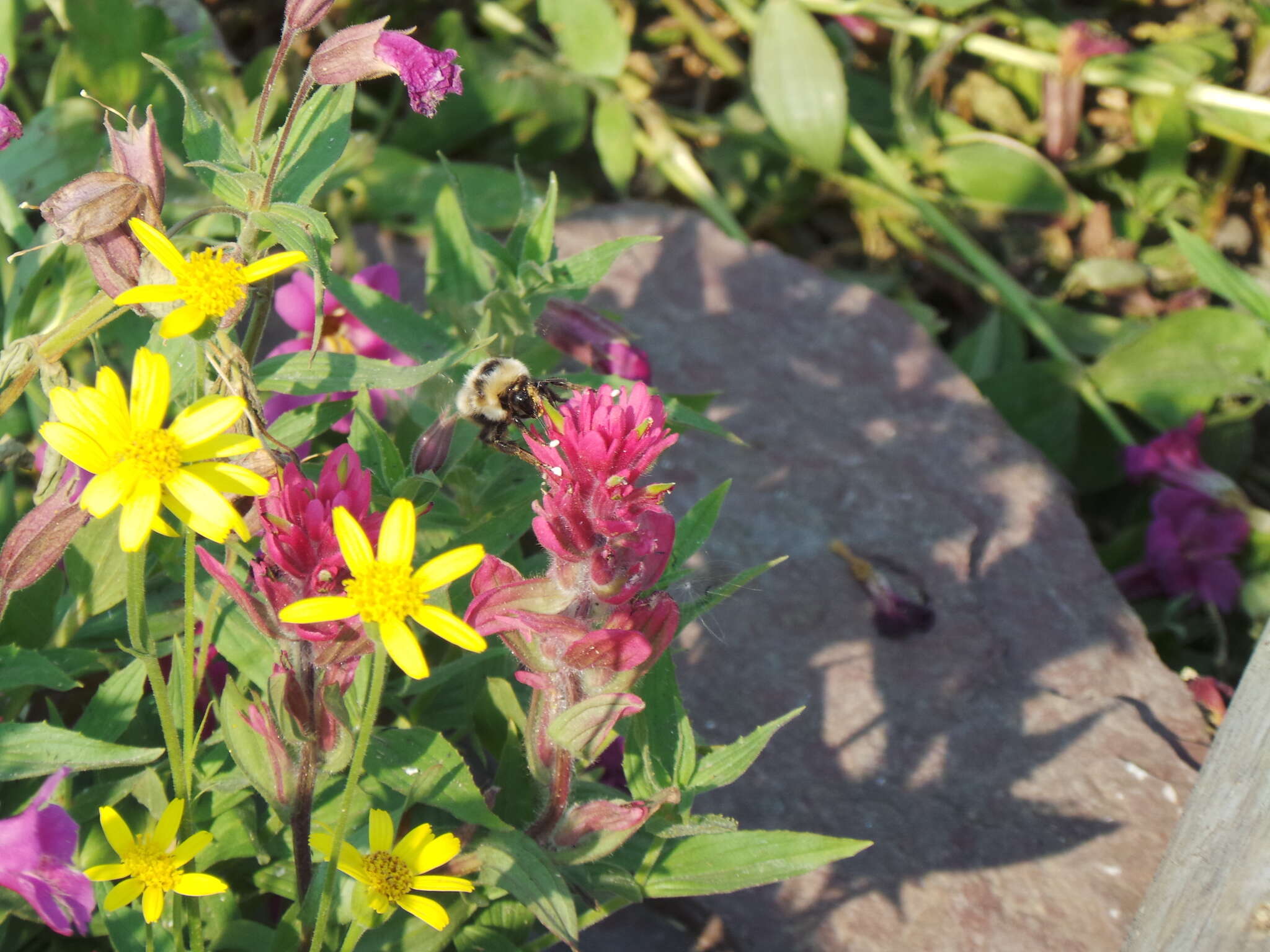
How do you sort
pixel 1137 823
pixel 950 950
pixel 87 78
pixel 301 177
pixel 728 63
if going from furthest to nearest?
pixel 728 63, pixel 87 78, pixel 1137 823, pixel 950 950, pixel 301 177

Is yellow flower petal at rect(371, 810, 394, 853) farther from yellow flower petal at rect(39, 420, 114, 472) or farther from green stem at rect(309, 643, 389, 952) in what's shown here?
yellow flower petal at rect(39, 420, 114, 472)

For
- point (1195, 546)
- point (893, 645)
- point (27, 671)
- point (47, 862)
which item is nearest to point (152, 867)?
point (47, 862)

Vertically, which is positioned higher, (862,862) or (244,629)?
(244,629)

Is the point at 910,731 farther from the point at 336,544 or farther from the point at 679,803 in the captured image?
the point at 336,544

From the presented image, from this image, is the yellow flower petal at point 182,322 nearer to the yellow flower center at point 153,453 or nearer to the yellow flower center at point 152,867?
the yellow flower center at point 153,453

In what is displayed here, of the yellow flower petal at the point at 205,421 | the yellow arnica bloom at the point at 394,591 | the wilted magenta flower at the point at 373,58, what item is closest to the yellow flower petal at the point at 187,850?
the yellow arnica bloom at the point at 394,591

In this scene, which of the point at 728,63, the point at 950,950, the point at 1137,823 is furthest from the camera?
the point at 728,63

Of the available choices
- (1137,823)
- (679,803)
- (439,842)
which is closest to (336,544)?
(439,842)
